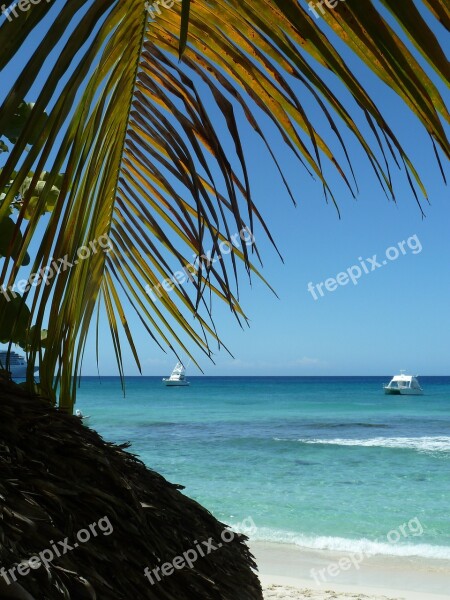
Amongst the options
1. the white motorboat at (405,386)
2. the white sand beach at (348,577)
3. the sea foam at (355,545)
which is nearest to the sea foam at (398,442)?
the sea foam at (355,545)

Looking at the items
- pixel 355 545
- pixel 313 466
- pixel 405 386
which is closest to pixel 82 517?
pixel 355 545

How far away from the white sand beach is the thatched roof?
19.4ft

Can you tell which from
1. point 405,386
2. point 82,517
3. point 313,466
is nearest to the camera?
point 82,517

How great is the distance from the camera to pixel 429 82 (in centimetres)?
77

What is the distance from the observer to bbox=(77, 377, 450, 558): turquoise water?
1187cm

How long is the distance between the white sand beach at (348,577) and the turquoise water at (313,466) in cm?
68

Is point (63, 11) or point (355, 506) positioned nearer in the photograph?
point (63, 11)

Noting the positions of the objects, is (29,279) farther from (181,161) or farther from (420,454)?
(420,454)

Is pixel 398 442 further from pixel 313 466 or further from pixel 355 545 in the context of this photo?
pixel 355 545

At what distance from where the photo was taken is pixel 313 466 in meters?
19.3

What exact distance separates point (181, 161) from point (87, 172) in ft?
0.68

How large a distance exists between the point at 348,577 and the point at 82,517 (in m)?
7.98

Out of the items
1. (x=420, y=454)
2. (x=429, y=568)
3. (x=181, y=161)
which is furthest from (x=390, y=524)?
Result: (x=181, y=161)

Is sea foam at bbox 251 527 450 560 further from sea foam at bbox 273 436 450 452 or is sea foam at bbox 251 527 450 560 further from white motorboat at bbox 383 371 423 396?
white motorboat at bbox 383 371 423 396
